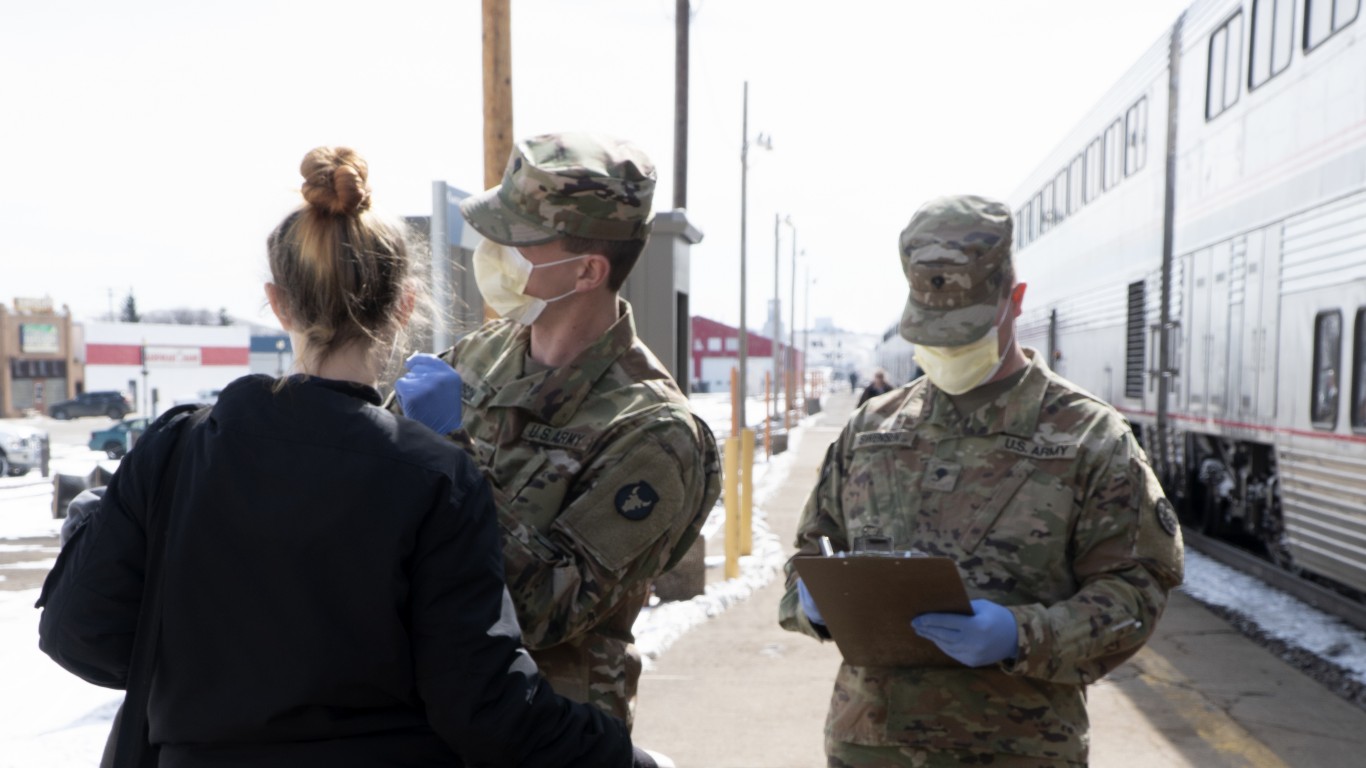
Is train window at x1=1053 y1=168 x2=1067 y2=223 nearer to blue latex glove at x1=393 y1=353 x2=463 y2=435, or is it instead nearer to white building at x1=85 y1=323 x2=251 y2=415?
blue latex glove at x1=393 y1=353 x2=463 y2=435

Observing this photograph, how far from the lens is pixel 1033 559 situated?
8.01 feet

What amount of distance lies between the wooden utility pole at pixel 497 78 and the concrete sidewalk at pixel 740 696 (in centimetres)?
243

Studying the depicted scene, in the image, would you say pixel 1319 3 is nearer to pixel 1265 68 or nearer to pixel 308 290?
pixel 1265 68

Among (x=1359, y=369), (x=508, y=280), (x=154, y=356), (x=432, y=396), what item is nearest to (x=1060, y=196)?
(x=1359, y=369)

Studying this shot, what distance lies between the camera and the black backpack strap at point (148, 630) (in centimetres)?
153

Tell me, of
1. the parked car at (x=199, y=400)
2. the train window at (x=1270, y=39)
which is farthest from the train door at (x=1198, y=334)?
the parked car at (x=199, y=400)

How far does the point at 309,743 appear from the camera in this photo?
1.48 meters

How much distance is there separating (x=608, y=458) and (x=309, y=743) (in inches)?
26.1

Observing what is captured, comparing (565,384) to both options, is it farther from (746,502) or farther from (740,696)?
(746,502)

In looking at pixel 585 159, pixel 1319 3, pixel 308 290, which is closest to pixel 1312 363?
pixel 1319 3

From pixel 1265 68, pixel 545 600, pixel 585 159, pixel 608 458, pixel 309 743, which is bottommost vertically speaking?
pixel 309 743

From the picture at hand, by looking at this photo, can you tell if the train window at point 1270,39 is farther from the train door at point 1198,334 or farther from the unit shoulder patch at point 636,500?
the unit shoulder patch at point 636,500

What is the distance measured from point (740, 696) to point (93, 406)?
56.7 meters

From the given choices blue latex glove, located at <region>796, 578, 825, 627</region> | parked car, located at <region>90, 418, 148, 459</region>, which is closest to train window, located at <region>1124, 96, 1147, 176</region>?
blue latex glove, located at <region>796, 578, 825, 627</region>
